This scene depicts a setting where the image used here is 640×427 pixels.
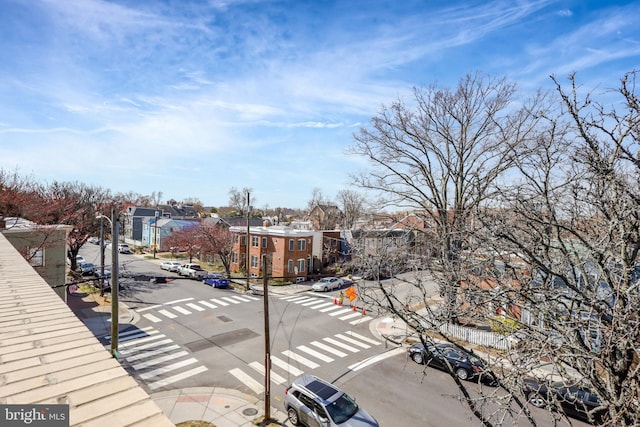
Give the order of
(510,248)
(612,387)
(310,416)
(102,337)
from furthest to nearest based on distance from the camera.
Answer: (102,337) → (310,416) → (510,248) → (612,387)

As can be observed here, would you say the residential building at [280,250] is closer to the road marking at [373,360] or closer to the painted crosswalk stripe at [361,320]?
the painted crosswalk stripe at [361,320]

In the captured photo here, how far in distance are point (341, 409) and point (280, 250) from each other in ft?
80.9

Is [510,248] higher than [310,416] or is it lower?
higher

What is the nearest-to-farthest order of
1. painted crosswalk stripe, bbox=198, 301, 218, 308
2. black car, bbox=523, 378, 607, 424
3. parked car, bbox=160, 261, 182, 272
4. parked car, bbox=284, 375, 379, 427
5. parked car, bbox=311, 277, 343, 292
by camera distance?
black car, bbox=523, 378, 607, 424 → parked car, bbox=284, 375, 379, 427 → painted crosswalk stripe, bbox=198, 301, 218, 308 → parked car, bbox=311, 277, 343, 292 → parked car, bbox=160, 261, 182, 272

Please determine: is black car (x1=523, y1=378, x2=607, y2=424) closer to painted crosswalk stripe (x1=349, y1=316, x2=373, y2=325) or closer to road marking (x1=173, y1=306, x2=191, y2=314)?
painted crosswalk stripe (x1=349, y1=316, x2=373, y2=325)

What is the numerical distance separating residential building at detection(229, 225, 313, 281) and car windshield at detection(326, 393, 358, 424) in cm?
2292

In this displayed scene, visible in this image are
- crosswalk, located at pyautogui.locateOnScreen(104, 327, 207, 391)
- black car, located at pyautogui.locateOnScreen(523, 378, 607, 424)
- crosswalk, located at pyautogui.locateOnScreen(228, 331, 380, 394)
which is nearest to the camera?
black car, located at pyautogui.locateOnScreen(523, 378, 607, 424)

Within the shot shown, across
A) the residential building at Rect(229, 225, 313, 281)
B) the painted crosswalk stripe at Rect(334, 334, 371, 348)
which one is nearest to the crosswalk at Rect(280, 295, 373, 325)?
the painted crosswalk stripe at Rect(334, 334, 371, 348)

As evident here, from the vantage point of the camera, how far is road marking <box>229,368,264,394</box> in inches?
513

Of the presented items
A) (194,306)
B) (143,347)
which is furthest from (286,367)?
(194,306)

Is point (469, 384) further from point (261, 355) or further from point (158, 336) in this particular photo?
point (158, 336)

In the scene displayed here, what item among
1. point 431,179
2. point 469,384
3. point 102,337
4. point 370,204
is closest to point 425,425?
point 469,384

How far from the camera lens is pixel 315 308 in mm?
24844

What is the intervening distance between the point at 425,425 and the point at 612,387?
803cm
